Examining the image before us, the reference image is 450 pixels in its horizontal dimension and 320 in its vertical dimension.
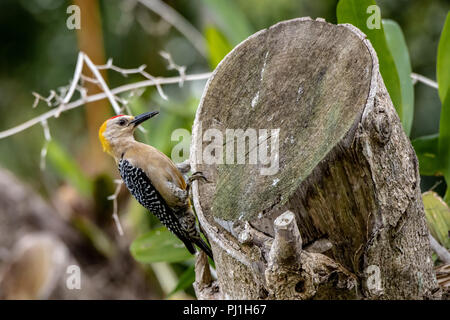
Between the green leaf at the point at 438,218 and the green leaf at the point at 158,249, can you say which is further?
the green leaf at the point at 158,249

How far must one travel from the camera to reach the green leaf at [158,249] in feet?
7.42

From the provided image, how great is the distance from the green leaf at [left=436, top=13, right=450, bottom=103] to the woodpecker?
102cm

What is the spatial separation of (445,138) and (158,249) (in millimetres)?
1232

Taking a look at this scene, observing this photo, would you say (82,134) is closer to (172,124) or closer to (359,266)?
(172,124)

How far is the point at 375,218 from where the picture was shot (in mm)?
1239

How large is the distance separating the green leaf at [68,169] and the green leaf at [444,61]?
2.26 metres

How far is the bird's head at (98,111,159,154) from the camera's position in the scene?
2205mm

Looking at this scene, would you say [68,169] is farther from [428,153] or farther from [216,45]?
[428,153]

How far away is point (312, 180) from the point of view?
1.24 metres

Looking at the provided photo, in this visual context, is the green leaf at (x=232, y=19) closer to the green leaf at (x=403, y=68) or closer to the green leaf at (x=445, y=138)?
the green leaf at (x=403, y=68)

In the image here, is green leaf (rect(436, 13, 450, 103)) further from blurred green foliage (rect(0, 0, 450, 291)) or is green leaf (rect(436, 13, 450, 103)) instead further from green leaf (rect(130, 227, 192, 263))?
green leaf (rect(130, 227, 192, 263))

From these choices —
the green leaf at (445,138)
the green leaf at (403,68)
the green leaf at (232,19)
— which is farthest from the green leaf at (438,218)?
the green leaf at (232,19)
